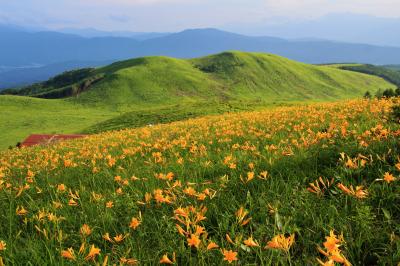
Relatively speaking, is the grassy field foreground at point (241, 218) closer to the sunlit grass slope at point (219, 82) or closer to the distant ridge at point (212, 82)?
the distant ridge at point (212, 82)

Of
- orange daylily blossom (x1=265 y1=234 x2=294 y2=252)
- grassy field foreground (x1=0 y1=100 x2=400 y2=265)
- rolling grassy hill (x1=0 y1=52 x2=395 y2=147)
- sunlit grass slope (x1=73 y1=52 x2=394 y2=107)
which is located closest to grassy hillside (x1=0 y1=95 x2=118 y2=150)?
rolling grassy hill (x1=0 y1=52 x2=395 y2=147)

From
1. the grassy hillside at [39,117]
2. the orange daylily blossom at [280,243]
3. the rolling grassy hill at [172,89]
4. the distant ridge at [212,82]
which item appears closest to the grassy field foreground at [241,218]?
the orange daylily blossom at [280,243]

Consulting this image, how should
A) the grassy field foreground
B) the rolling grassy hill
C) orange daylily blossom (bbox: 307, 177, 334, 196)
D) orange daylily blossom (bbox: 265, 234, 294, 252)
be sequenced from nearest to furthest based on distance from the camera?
orange daylily blossom (bbox: 265, 234, 294, 252) → the grassy field foreground → orange daylily blossom (bbox: 307, 177, 334, 196) → the rolling grassy hill

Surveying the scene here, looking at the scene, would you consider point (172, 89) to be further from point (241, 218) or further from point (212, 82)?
point (241, 218)

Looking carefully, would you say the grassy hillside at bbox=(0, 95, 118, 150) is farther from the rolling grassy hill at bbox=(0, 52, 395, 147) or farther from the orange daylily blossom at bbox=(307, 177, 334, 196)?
the orange daylily blossom at bbox=(307, 177, 334, 196)

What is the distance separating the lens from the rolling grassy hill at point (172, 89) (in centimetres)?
7944

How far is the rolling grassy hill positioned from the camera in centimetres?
7944

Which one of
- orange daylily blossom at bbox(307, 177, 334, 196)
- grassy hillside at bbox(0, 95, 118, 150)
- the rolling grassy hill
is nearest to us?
orange daylily blossom at bbox(307, 177, 334, 196)

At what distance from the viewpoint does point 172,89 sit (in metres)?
Answer: 112

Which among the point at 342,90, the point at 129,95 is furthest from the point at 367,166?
the point at 342,90

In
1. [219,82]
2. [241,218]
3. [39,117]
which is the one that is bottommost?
[39,117]

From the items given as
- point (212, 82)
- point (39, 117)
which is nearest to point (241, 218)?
point (39, 117)

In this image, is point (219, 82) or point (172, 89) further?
point (219, 82)

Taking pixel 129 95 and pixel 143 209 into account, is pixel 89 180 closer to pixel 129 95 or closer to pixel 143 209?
pixel 143 209
